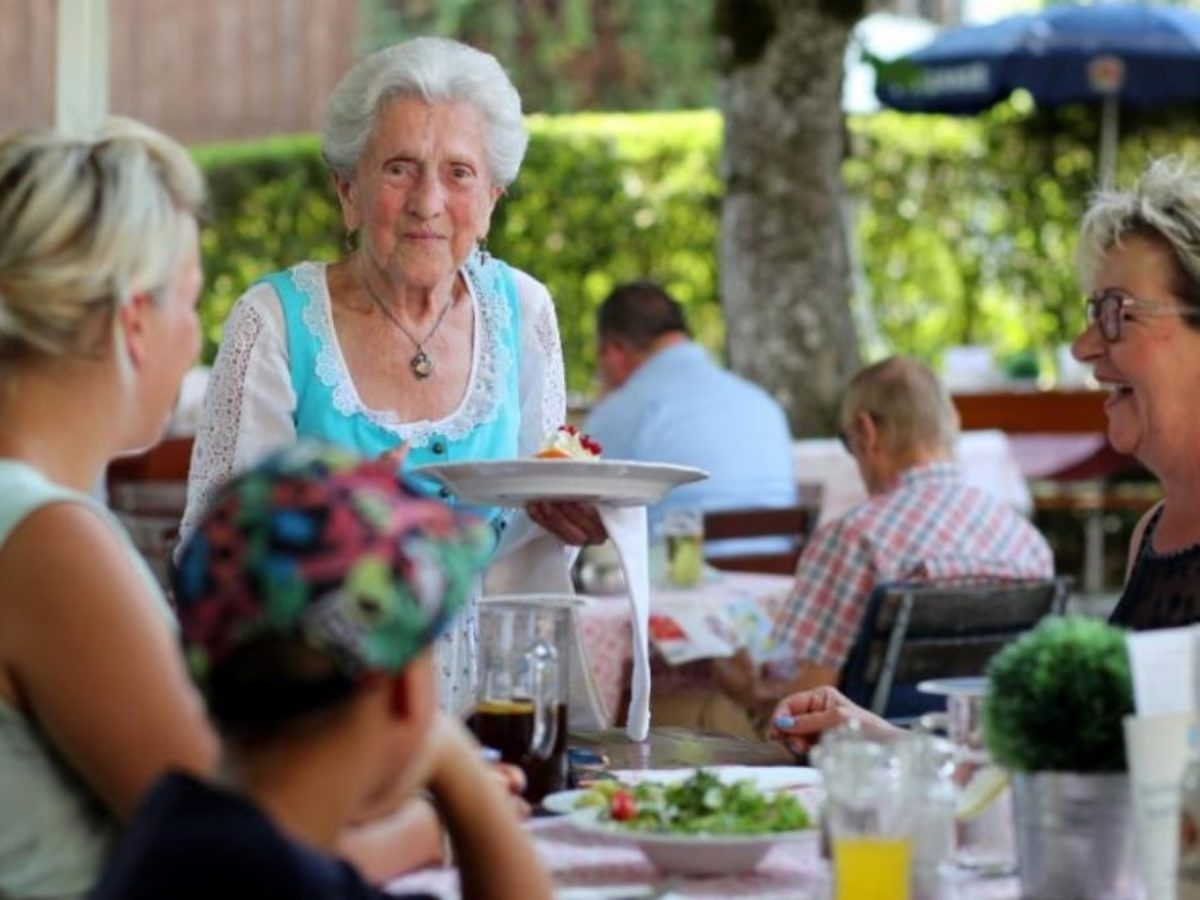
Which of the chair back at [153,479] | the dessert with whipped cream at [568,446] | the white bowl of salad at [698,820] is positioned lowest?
the white bowl of salad at [698,820]

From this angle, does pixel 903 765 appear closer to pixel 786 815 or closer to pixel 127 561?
pixel 786 815

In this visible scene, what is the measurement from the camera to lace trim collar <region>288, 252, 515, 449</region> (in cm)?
387

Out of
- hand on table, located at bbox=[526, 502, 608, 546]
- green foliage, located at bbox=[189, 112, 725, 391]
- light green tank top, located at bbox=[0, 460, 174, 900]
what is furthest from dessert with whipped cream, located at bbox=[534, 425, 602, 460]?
green foliage, located at bbox=[189, 112, 725, 391]

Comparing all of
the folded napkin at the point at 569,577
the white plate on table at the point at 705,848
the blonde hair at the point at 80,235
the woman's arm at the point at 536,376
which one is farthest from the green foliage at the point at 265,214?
the blonde hair at the point at 80,235

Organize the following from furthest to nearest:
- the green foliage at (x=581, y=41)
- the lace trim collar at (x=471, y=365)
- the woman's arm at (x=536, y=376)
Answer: the green foliage at (x=581, y=41) → the woman's arm at (x=536, y=376) → the lace trim collar at (x=471, y=365)

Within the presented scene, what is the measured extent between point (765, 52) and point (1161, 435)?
628 centimetres

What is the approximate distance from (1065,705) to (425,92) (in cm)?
188

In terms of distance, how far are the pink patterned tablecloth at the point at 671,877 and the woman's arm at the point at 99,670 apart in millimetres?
356

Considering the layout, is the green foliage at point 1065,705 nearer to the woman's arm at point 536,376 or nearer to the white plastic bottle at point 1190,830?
the white plastic bottle at point 1190,830

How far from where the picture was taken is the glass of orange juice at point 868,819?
91.6 inches

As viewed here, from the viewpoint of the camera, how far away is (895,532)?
6.16 meters

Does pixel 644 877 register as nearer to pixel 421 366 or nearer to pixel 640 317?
pixel 421 366

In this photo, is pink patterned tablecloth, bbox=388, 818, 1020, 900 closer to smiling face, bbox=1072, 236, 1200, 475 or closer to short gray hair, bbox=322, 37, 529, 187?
smiling face, bbox=1072, 236, 1200, 475

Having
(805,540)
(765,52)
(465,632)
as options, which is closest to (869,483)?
(805,540)
